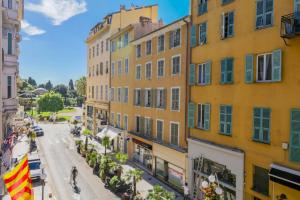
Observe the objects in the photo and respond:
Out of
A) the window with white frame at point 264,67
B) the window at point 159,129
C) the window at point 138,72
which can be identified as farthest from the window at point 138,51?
the window with white frame at point 264,67

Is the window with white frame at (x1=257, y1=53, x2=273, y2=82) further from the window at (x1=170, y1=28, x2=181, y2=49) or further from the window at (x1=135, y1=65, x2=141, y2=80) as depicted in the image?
the window at (x1=135, y1=65, x2=141, y2=80)

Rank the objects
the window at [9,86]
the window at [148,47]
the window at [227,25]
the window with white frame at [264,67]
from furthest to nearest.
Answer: the window at [148,47]
the window at [9,86]
the window at [227,25]
the window with white frame at [264,67]

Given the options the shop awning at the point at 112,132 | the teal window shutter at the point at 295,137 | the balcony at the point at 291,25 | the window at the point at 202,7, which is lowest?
the shop awning at the point at 112,132

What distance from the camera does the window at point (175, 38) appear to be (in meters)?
25.9

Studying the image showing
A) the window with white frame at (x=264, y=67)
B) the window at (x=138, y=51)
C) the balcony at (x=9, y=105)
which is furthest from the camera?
the window at (x=138, y=51)

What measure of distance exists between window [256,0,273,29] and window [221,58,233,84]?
2.96 m

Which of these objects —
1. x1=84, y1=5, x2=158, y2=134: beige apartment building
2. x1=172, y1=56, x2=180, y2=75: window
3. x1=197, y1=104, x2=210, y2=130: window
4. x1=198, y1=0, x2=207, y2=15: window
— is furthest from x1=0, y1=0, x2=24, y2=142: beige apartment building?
x1=197, y1=104, x2=210, y2=130: window

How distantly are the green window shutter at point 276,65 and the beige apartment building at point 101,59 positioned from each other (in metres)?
28.7

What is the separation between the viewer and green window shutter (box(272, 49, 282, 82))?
15406 mm

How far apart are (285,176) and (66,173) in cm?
2178

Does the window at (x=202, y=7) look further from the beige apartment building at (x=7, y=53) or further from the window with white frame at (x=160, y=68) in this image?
the beige apartment building at (x=7, y=53)

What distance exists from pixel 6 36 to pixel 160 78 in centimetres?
1496

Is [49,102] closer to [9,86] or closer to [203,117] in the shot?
[9,86]

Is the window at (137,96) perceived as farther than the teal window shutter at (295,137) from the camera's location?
Yes
